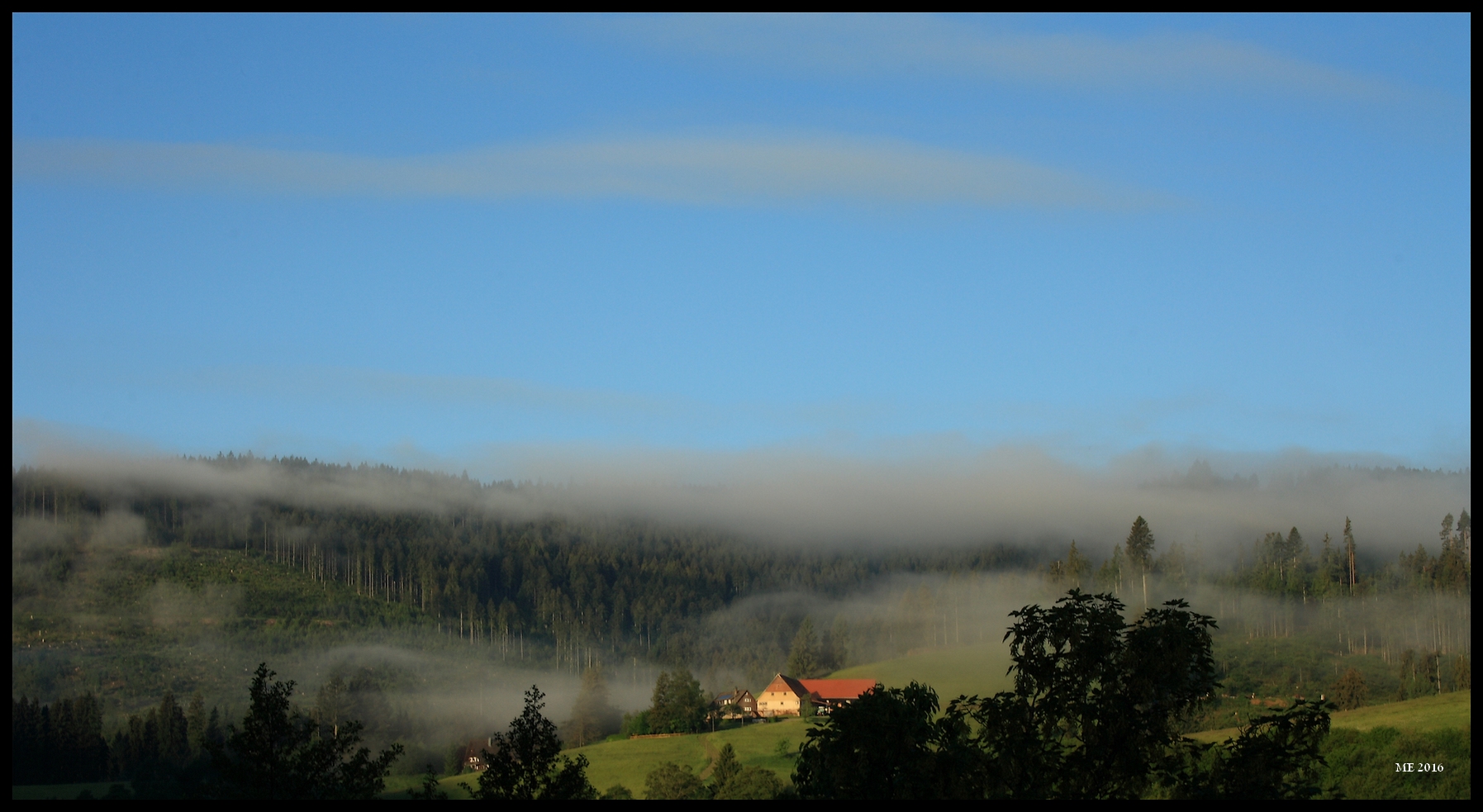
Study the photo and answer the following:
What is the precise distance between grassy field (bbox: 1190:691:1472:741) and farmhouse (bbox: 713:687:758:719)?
74.4 m

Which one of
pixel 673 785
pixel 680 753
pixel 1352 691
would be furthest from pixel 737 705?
pixel 673 785

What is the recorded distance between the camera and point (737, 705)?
19050 centimetres

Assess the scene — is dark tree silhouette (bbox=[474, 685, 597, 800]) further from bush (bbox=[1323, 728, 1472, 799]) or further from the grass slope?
the grass slope

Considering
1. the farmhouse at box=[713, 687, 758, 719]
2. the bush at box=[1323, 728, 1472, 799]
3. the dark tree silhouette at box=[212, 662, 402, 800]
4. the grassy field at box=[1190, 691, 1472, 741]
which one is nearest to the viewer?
the dark tree silhouette at box=[212, 662, 402, 800]

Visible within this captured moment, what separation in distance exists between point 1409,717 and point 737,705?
91.9 m

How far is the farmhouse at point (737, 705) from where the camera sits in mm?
185250

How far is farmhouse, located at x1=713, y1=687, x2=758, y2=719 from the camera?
7293 inches

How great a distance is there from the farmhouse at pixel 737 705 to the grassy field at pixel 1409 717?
74416 mm

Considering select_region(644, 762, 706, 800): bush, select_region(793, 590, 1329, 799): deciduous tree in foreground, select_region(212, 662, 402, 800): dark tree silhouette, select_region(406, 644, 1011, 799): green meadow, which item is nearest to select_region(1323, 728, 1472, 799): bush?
select_region(406, 644, 1011, 799): green meadow

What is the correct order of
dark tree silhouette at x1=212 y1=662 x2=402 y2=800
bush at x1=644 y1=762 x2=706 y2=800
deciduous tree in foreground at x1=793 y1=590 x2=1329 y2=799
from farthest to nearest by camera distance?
bush at x1=644 y1=762 x2=706 y2=800
dark tree silhouette at x1=212 y1=662 x2=402 y2=800
deciduous tree in foreground at x1=793 y1=590 x2=1329 y2=799

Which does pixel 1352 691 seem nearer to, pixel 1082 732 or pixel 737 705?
pixel 737 705

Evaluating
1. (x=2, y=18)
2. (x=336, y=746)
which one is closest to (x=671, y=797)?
(x=336, y=746)

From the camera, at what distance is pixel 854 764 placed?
2617cm

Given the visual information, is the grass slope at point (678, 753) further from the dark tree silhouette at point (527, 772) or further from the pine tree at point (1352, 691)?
the dark tree silhouette at point (527, 772)
